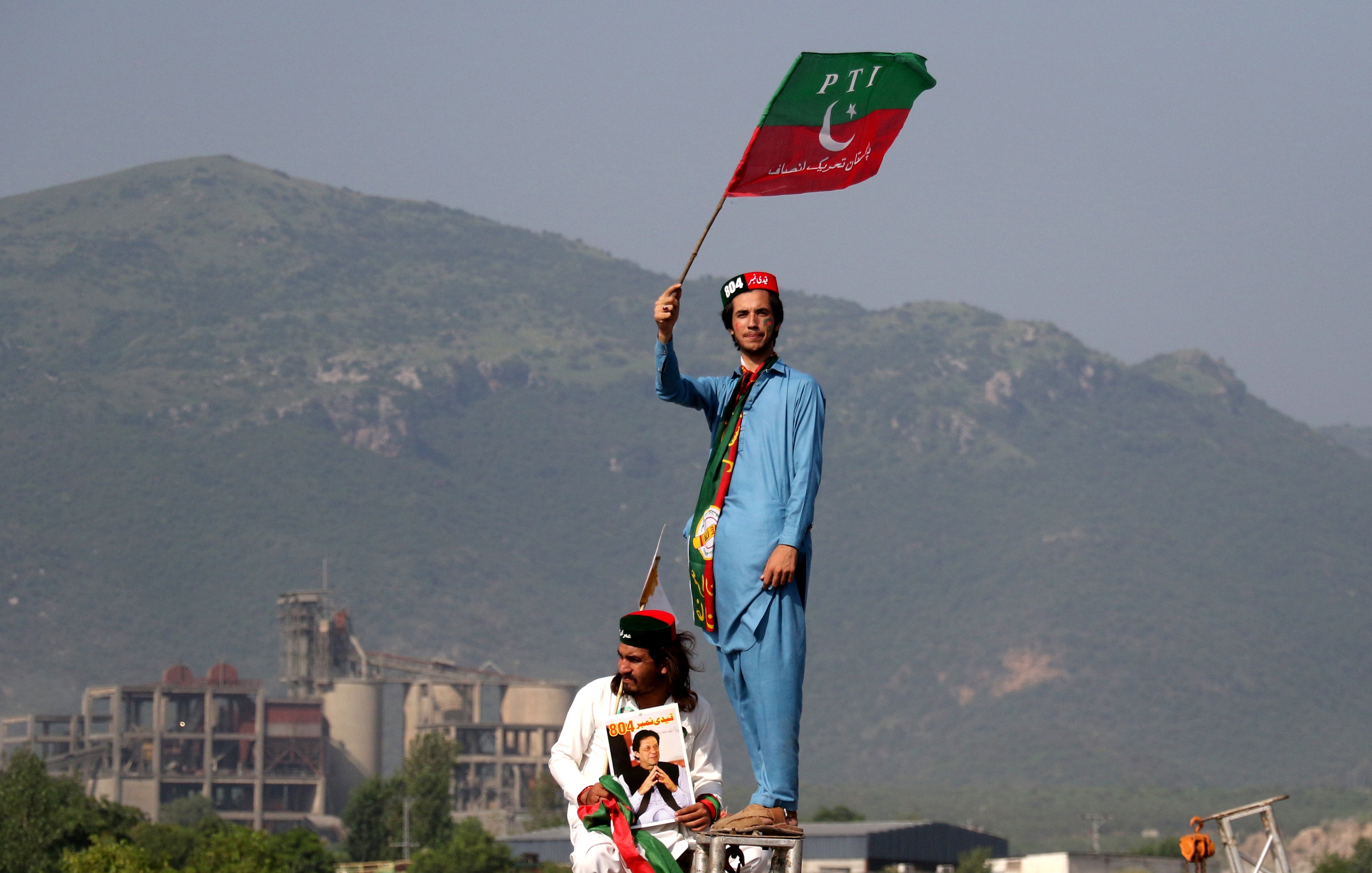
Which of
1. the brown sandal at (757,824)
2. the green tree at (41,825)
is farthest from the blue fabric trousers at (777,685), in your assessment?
the green tree at (41,825)

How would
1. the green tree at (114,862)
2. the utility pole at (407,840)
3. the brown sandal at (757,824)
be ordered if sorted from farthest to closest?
the utility pole at (407,840), the green tree at (114,862), the brown sandal at (757,824)

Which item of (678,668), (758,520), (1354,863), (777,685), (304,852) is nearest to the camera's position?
(678,668)

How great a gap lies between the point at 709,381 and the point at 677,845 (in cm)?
341

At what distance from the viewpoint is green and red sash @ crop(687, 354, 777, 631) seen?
12.3m

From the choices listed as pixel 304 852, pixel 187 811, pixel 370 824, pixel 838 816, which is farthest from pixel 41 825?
pixel 187 811

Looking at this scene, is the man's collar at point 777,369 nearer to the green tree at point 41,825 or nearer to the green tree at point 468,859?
the green tree at point 41,825

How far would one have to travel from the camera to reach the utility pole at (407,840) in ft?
510

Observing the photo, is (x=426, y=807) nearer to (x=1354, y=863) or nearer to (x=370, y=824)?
(x=370, y=824)

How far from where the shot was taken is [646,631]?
1085cm

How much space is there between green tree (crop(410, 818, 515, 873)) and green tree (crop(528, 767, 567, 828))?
5615 centimetres

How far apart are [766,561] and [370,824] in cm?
15152

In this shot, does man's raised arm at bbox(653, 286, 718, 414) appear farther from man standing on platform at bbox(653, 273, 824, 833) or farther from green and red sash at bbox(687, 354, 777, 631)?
green and red sash at bbox(687, 354, 777, 631)

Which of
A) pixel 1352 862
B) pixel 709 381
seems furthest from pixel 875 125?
pixel 1352 862

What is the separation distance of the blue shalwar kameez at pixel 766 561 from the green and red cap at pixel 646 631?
1.05m
